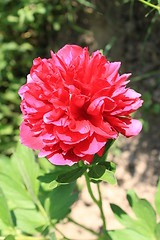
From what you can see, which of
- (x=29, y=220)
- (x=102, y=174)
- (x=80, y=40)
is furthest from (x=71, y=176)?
(x=80, y=40)

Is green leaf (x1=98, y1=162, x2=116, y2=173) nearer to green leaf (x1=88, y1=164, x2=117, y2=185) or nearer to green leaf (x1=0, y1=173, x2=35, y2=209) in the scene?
green leaf (x1=88, y1=164, x2=117, y2=185)

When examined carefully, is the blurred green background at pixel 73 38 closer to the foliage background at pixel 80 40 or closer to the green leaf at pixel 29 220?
the foliage background at pixel 80 40

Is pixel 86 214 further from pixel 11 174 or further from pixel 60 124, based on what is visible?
pixel 60 124

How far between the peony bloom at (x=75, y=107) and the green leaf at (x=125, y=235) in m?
0.33

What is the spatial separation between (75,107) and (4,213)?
0.49m

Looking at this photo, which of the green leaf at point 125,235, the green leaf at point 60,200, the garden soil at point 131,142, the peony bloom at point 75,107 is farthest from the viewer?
the garden soil at point 131,142

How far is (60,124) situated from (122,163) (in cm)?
108

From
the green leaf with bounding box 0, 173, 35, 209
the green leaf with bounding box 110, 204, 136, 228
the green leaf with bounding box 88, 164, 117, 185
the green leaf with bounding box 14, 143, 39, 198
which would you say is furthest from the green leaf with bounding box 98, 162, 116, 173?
the green leaf with bounding box 0, 173, 35, 209

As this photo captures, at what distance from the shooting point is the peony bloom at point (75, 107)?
2.42 ft

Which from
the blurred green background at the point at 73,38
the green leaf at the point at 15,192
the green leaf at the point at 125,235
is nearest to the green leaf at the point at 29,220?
the green leaf at the point at 15,192

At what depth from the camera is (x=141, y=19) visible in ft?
5.55

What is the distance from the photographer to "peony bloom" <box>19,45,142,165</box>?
2.42ft

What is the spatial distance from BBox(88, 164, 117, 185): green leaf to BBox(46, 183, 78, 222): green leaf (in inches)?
10.0

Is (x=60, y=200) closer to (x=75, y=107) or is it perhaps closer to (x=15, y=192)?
(x=15, y=192)
